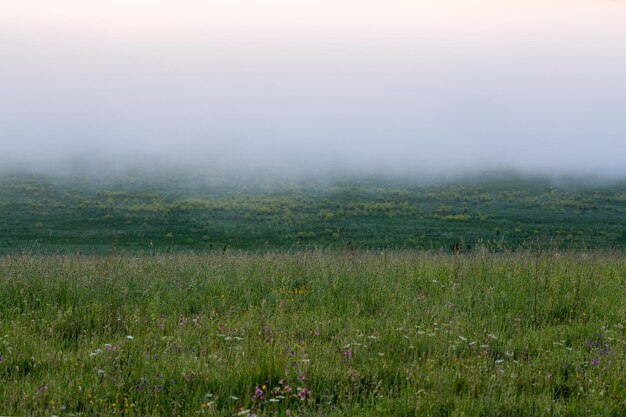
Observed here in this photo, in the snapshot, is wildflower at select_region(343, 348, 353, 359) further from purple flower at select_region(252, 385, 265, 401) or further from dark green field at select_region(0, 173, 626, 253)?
dark green field at select_region(0, 173, 626, 253)

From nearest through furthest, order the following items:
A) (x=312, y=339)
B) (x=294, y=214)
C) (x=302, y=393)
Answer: (x=302, y=393)
(x=312, y=339)
(x=294, y=214)

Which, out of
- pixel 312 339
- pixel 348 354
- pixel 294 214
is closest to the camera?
pixel 348 354

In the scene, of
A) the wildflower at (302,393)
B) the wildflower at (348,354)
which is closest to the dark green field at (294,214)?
the wildflower at (348,354)

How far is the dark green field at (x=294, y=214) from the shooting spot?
105 feet

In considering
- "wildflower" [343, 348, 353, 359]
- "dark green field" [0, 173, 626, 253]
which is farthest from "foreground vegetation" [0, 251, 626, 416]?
"dark green field" [0, 173, 626, 253]

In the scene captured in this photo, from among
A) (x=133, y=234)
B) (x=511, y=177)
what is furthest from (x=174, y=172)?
(x=133, y=234)

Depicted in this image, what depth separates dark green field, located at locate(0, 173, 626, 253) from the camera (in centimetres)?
3212

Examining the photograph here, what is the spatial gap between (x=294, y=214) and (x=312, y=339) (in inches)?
1639

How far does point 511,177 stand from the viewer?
287 feet

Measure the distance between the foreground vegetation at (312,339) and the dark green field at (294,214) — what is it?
33.4ft

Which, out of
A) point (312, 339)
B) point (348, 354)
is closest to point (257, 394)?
point (348, 354)

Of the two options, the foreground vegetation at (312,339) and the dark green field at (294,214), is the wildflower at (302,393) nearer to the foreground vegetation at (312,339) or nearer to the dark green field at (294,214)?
the foreground vegetation at (312,339)

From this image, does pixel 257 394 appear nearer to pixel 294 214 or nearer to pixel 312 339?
pixel 312 339

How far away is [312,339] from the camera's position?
5.87 m
